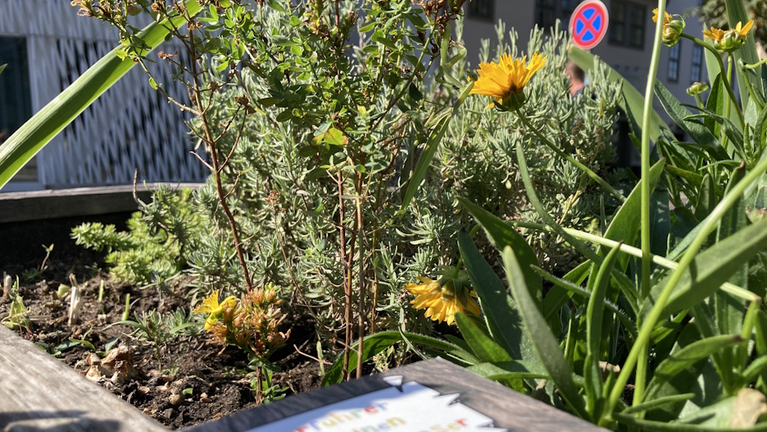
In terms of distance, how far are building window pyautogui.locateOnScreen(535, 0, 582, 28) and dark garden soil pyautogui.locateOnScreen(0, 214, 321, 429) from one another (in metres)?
11.2

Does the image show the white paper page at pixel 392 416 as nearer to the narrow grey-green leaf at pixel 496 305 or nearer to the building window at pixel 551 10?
the narrow grey-green leaf at pixel 496 305

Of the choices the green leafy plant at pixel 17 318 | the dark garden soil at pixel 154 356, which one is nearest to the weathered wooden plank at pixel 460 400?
the dark garden soil at pixel 154 356

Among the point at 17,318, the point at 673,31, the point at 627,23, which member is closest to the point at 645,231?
the point at 673,31

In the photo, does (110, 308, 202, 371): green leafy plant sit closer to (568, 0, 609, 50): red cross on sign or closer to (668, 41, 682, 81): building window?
(568, 0, 609, 50): red cross on sign

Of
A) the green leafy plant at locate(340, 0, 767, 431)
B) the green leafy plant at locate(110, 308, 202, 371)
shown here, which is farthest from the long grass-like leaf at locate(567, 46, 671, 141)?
the green leafy plant at locate(110, 308, 202, 371)

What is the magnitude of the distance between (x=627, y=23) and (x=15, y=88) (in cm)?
1302

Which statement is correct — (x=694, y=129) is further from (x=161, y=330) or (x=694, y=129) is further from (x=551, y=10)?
(x=551, y=10)

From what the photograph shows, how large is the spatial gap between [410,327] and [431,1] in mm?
729

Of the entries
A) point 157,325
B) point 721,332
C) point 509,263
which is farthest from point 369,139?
point 157,325

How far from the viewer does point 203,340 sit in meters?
1.57

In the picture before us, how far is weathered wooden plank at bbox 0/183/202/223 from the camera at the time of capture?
2211mm

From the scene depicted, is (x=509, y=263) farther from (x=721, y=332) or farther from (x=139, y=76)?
(x=139, y=76)

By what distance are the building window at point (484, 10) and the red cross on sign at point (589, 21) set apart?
6061mm

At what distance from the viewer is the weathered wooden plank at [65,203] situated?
2.21 meters
